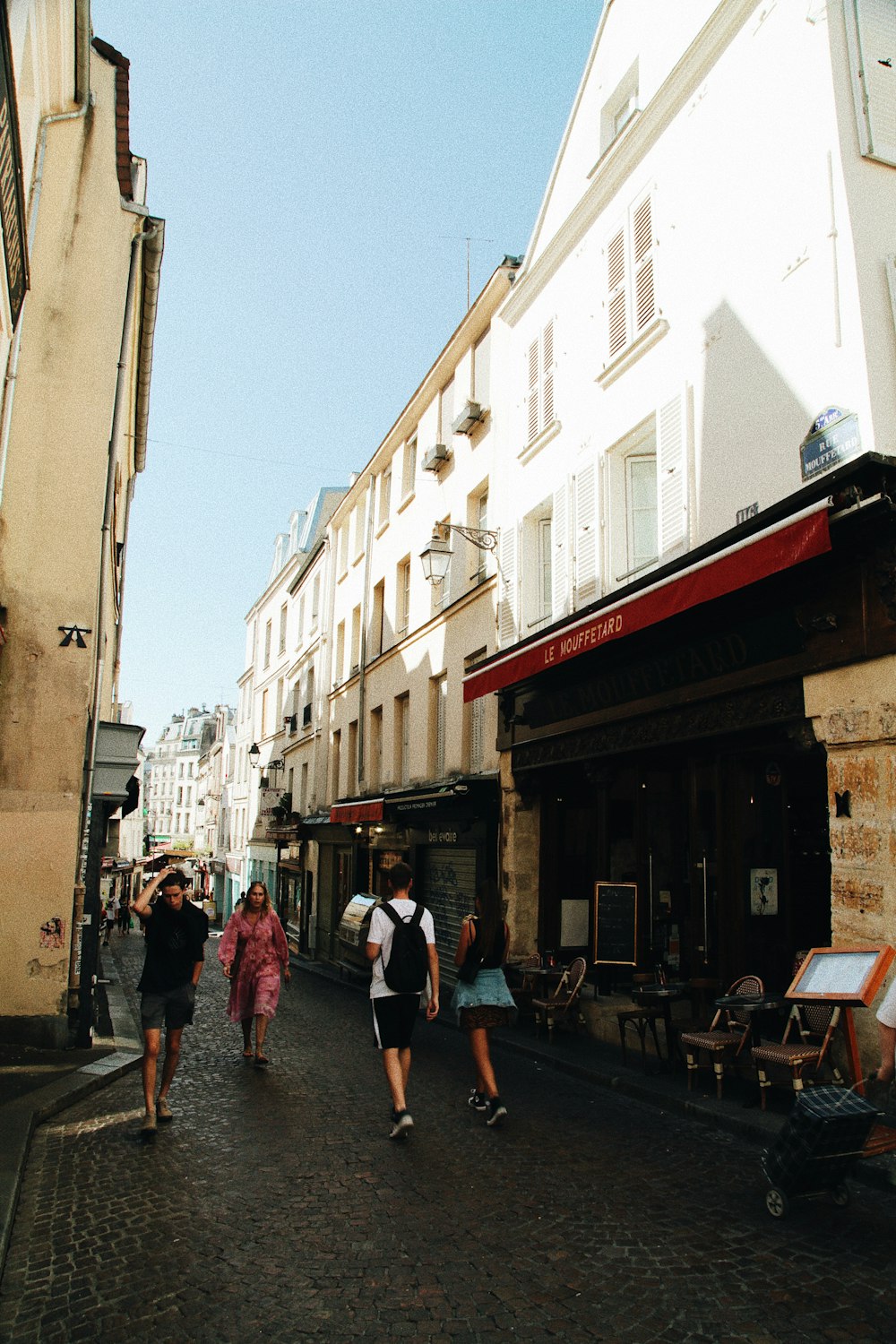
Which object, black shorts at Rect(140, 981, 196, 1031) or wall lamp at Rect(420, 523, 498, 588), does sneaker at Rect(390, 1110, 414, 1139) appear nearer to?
black shorts at Rect(140, 981, 196, 1031)

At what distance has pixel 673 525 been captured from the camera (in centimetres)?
947

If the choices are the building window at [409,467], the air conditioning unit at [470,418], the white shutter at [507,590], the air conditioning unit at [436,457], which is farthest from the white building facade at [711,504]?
the building window at [409,467]

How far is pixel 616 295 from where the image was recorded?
11172 millimetres

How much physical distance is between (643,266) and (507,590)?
15.7 feet

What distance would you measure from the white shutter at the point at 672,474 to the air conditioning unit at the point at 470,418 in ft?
20.1

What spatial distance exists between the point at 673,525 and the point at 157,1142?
6974 millimetres

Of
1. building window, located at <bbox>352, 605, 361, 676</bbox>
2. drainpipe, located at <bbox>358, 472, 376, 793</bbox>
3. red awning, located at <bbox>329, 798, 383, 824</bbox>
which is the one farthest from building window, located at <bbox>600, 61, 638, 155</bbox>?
building window, located at <bbox>352, 605, 361, 676</bbox>

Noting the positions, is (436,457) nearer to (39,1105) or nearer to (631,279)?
(631,279)

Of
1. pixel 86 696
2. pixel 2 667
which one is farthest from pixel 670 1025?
pixel 2 667

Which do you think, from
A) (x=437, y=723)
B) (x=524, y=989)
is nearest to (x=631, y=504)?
(x=524, y=989)

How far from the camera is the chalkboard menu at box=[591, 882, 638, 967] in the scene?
10000 mm

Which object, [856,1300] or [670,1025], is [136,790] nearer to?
[670,1025]

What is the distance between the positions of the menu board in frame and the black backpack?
7.66ft

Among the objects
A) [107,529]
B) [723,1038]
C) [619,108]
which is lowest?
[723,1038]
